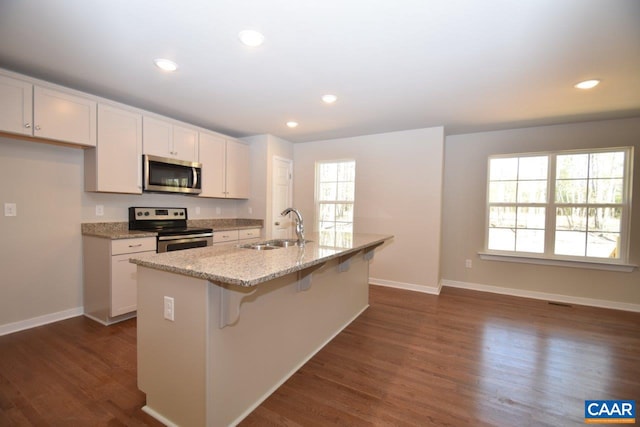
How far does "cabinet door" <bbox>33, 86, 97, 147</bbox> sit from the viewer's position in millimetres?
2453

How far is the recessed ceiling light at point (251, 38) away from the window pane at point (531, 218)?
3.99m

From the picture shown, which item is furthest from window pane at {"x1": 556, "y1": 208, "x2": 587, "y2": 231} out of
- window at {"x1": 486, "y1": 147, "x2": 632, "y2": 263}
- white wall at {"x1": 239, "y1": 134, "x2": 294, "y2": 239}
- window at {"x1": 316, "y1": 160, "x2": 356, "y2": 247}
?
white wall at {"x1": 239, "y1": 134, "x2": 294, "y2": 239}

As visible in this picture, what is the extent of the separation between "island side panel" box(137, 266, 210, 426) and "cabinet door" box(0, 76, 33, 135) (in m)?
1.93

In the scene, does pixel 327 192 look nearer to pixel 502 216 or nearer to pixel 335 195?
pixel 335 195

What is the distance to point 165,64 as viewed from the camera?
7.41 feet

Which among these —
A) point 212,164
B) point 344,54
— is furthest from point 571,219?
point 212,164

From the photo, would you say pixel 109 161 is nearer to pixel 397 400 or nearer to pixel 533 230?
pixel 397 400

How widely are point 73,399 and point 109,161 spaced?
7.09 feet

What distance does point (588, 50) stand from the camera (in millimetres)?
1977

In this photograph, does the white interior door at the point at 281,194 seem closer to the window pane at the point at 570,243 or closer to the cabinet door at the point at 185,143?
the cabinet door at the point at 185,143

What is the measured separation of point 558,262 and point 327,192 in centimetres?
340

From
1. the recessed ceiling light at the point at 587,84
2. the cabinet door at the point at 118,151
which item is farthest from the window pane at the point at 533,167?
the cabinet door at the point at 118,151

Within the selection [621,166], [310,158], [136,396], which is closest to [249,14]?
[136,396]

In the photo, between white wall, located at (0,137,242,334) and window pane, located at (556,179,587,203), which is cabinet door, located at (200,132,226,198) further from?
window pane, located at (556,179,587,203)
